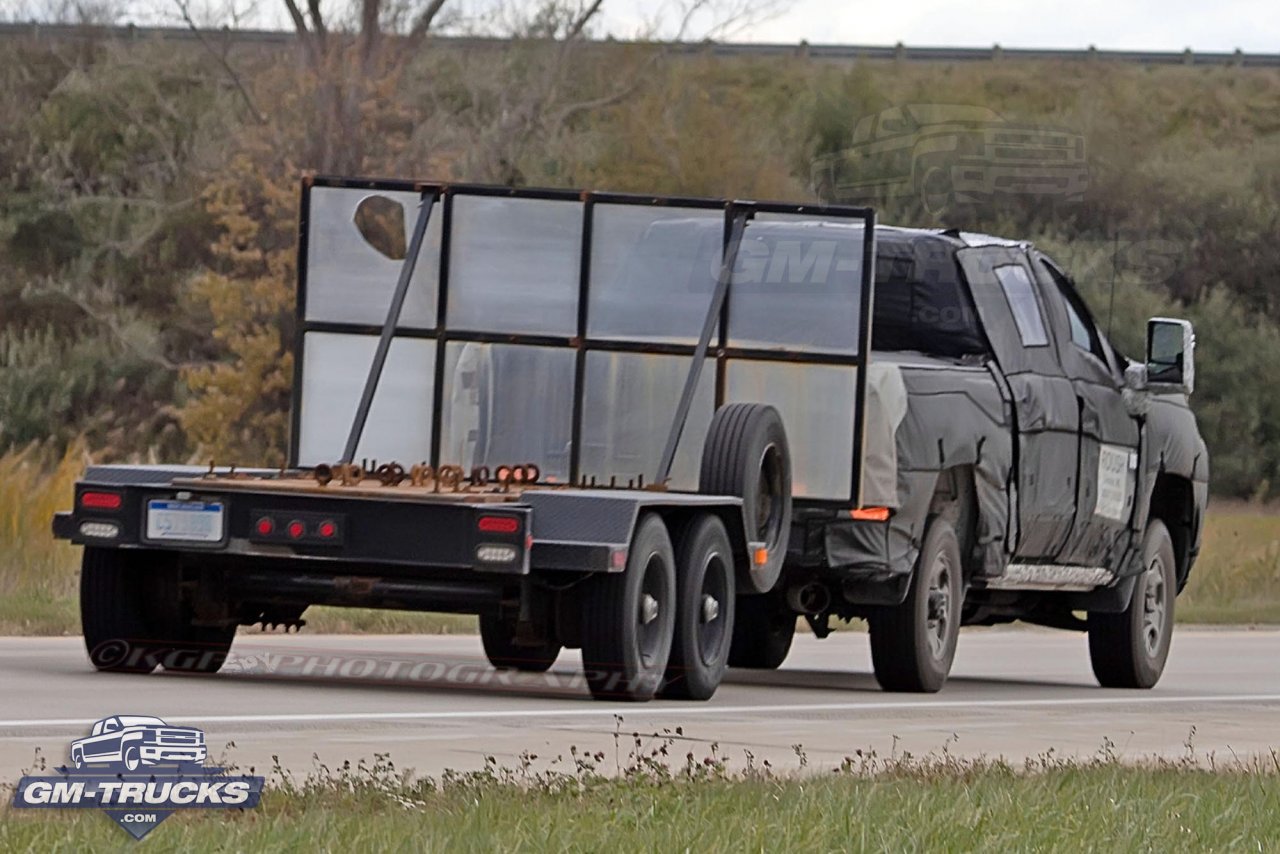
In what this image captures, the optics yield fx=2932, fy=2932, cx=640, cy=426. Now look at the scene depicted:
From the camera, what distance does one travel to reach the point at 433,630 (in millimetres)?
18203

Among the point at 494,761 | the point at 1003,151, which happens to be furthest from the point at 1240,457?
the point at 494,761

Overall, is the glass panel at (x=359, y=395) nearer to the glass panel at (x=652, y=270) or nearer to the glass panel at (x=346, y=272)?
the glass panel at (x=346, y=272)

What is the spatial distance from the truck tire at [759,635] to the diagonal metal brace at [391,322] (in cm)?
254

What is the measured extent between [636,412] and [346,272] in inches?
64.8

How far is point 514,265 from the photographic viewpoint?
1402cm

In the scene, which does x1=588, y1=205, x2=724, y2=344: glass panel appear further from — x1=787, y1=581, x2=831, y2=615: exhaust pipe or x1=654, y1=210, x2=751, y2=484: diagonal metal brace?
x1=787, y1=581, x2=831, y2=615: exhaust pipe

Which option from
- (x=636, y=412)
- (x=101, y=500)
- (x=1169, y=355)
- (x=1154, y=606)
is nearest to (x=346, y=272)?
(x=636, y=412)

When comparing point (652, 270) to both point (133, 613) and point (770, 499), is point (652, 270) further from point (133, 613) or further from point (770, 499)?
point (133, 613)

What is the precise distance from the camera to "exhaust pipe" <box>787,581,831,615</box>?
46.3 ft

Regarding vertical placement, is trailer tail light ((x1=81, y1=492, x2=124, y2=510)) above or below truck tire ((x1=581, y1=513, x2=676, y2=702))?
above

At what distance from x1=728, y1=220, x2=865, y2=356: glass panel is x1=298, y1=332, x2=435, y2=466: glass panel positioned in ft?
5.09

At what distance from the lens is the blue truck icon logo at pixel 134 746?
6.59 meters

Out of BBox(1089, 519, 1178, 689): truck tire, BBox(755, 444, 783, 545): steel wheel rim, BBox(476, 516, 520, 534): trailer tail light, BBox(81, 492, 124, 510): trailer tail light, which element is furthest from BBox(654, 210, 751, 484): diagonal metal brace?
BBox(1089, 519, 1178, 689): truck tire

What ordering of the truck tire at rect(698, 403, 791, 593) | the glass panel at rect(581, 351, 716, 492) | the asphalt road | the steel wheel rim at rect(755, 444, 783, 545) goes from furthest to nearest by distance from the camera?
the glass panel at rect(581, 351, 716, 492)
the steel wheel rim at rect(755, 444, 783, 545)
the truck tire at rect(698, 403, 791, 593)
the asphalt road
